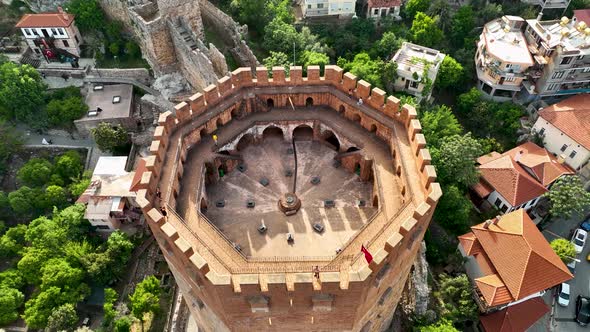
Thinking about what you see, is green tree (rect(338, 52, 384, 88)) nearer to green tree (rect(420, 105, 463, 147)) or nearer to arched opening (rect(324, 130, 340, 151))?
green tree (rect(420, 105, 463, 147))

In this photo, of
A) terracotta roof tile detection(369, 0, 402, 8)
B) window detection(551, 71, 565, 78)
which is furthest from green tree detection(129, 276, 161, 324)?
window detection(551, 71, 565, 78)

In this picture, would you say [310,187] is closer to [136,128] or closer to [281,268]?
[281,268]

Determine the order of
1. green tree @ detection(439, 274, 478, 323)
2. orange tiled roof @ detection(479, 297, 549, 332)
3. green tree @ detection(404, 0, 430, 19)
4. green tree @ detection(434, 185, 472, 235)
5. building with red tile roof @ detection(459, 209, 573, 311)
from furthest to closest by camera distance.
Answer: green tree @ detection(404, 0, 430, 19) < green tree @ detection(434, 185, 472, 235) < orange tiled roof @ detection(479, 297, 549, 332) < building with red tile roof @ detection(459, 209, 573, 311) < green tree @ detection(439, 274, 478, 323)

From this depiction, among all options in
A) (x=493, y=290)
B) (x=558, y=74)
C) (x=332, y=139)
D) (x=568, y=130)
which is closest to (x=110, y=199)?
(x=332, y=139)

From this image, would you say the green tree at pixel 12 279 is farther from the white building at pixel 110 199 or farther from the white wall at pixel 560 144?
the white wall at pixel 560 144

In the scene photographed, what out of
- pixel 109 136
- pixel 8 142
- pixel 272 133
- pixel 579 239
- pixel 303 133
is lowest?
pixel 579 239

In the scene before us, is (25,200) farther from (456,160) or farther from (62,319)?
(456,160)
